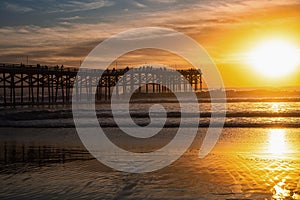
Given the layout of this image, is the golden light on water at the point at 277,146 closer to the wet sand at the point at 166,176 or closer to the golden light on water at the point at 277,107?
the wet sand at the point at 166,176

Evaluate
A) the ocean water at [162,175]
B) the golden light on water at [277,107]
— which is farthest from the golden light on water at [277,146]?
the golden light on water at [277,107]

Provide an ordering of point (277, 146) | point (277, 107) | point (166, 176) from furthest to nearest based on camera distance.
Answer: point (277, 107) → point (277, 146) → point (166, 176)

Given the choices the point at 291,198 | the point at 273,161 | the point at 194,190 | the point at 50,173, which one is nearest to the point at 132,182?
the point at 194,190

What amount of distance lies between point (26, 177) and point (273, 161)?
19.8 ft

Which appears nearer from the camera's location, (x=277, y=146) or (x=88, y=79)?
(x=277, y=146)

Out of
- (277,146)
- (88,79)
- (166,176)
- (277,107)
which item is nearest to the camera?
(166,176)

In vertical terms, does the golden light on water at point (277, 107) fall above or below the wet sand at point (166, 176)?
below

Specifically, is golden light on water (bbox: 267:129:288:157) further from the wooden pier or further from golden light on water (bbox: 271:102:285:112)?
the wooden pier

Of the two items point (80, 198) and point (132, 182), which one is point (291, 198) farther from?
point (80, 198)

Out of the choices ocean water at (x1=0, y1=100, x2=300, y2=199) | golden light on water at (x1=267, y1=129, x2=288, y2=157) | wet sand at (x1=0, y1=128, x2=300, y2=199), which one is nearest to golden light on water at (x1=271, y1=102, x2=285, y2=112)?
golden light on water at (x1=267, y1=129, x2=288, y2=157)

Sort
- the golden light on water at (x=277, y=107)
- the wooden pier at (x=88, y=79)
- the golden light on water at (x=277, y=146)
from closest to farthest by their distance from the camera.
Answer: the golden light on water at (x=277, y=146), the golden light on water at (x=277, y=107), the wooden pier at (x=88, y=79)

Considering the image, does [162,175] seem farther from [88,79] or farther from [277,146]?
[88,79]

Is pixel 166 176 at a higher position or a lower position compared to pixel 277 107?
higher

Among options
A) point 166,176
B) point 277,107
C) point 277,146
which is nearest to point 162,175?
point 166,176
